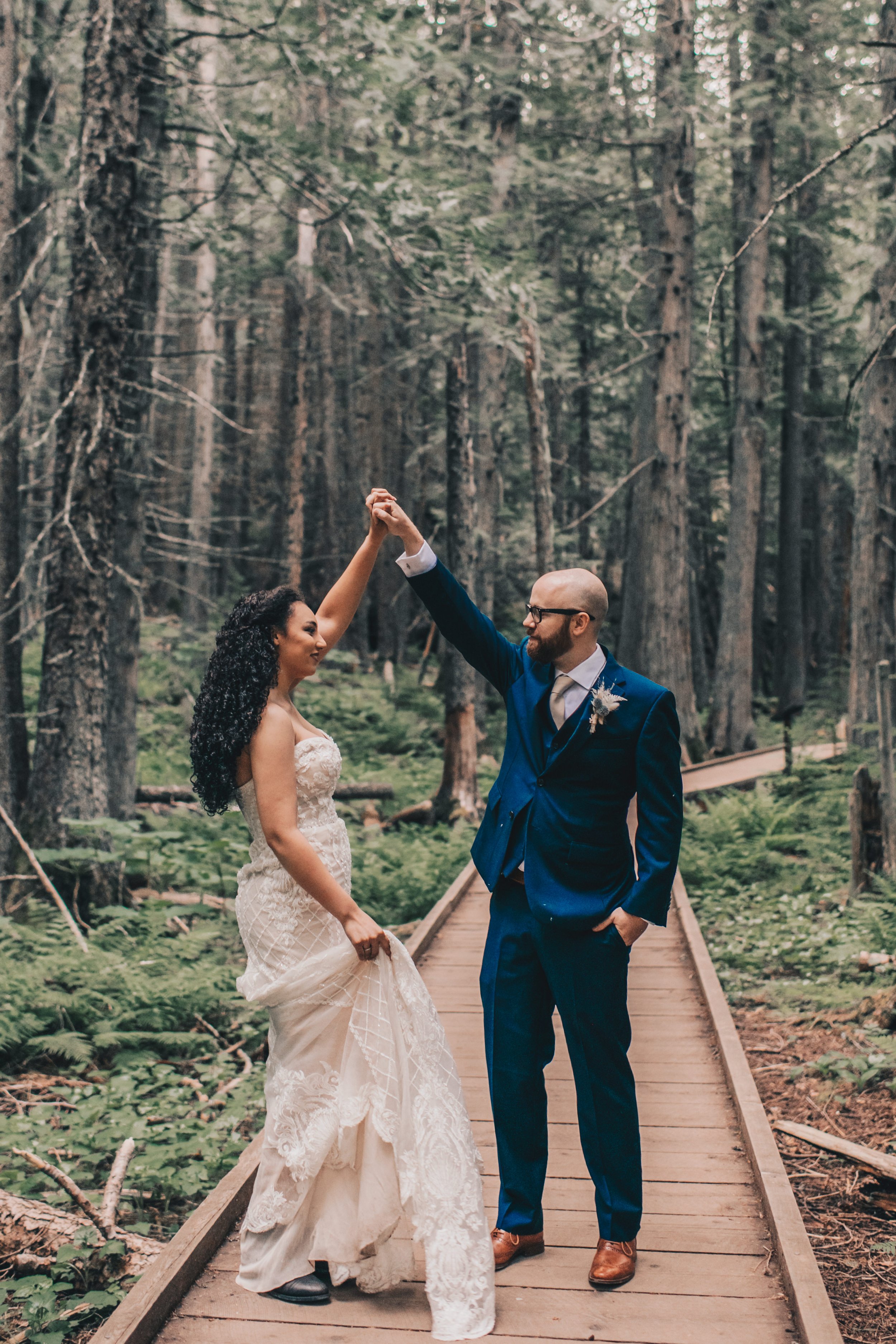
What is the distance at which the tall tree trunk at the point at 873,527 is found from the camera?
14.8m

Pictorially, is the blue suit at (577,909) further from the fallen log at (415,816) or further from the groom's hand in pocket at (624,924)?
the fallen log at (415,816)

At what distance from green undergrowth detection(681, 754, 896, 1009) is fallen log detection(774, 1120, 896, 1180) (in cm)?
187

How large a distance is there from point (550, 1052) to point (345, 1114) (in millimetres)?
704

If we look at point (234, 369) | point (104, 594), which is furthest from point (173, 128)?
point (234, 369)

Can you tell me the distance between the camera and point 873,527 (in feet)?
49.4

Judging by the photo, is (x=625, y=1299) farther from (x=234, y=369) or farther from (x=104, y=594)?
(x=234, y=369)

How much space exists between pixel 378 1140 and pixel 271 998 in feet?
1.75

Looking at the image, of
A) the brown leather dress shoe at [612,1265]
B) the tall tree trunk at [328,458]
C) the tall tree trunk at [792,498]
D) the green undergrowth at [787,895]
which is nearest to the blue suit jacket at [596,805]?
the brown leather dress shoe at [612,1265]

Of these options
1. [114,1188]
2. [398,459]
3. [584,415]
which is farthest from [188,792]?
[584,415]

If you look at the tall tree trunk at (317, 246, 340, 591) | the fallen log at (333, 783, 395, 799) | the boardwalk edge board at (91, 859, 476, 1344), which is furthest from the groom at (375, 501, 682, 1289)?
the tall tree trunk at (317, 246, 340, 591)

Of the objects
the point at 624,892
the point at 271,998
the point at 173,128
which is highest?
the point at 173,128

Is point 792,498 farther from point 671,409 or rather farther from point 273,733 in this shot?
point 273,733

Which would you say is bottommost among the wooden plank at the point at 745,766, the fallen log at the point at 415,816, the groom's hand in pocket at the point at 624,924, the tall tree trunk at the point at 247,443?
the fallen log at the point at 415,816

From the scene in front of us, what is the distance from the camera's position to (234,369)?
104 feet
